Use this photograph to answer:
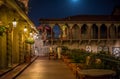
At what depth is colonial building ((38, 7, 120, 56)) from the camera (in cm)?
5469

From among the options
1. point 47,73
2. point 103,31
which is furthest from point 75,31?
point 47,73

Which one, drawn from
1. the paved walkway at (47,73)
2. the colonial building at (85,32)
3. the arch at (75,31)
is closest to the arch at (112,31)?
the colonial building at (85,32)

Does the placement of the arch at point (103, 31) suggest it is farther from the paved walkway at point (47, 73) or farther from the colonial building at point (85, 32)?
the paved walkway at point (47, 73)

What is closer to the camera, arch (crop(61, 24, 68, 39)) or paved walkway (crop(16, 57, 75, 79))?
paved walkway (crop(16, 57, 75, 79))

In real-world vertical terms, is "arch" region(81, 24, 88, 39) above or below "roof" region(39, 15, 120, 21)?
below

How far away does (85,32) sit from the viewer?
188 ft

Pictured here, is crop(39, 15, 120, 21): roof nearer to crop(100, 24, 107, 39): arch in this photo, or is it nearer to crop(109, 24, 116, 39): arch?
crop(109, 24, 116, 39): arch

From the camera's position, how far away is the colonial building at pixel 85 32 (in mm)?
54688

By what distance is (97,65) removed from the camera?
12594 millimetres

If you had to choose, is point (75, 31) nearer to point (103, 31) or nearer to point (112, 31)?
point (103, 31)

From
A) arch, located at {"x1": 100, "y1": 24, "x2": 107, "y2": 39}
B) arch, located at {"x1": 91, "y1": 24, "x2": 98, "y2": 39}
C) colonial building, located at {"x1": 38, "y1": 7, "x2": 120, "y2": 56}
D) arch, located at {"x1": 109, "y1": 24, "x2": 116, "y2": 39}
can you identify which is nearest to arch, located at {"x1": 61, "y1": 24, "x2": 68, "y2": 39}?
colonial building, located at {"x1": 38, "y1": 7, "x2": 120, "y2": 56}

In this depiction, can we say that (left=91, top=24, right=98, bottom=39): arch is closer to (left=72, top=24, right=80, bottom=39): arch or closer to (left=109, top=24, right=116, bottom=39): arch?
(left=109, top=24, right=116, bottom=39): arch

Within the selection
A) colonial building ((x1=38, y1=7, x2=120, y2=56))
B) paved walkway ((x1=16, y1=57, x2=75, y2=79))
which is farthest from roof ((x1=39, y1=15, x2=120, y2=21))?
paved walkway ((x1=16, y1=57, x2=75, y2=79))

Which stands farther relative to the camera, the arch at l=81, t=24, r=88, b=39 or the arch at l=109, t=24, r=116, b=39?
the arch at l=81, t=24, r=88, b=39
